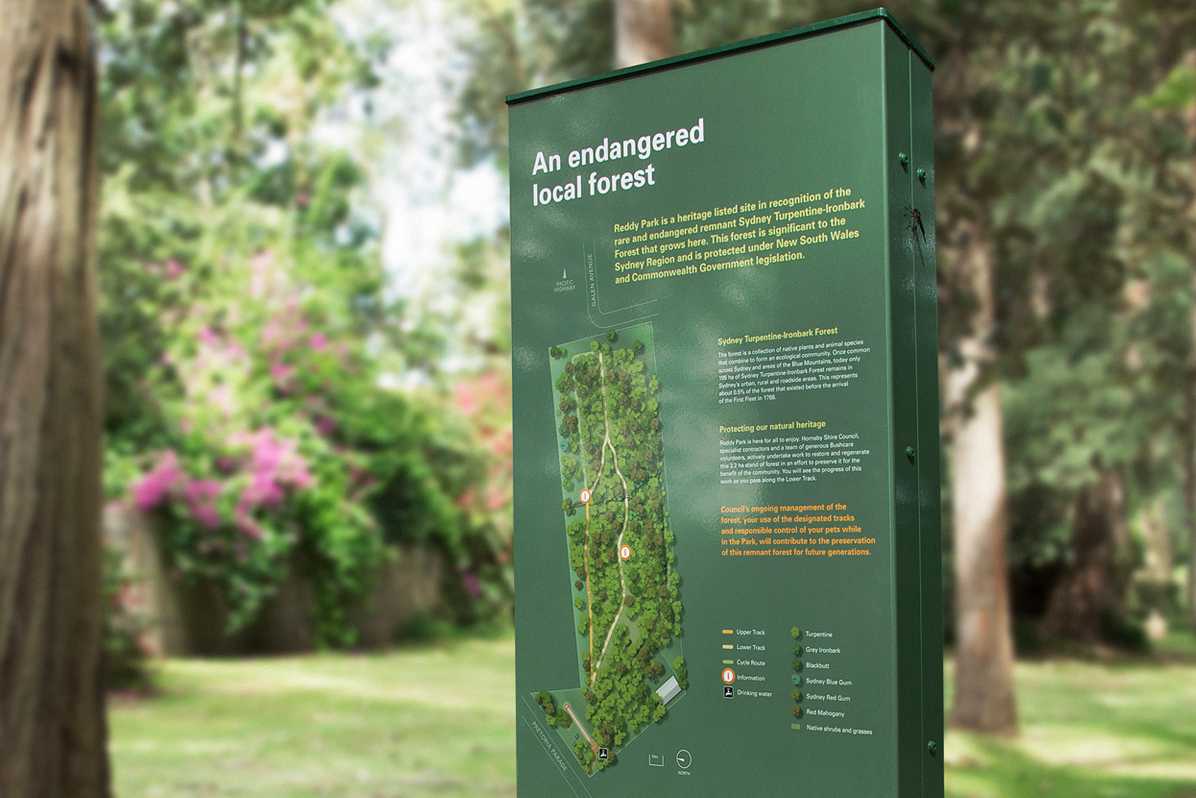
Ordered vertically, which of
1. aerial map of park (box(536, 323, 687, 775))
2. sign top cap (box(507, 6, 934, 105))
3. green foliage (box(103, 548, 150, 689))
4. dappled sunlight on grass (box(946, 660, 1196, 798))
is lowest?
dappled sunlight on grass (box(946, 660, 1196, 798))

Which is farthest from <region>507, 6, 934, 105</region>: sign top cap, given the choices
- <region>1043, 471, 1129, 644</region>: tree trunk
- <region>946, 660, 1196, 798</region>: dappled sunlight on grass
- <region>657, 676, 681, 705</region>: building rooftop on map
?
<region>1043, 471, 1129, 644</region>: tree trunk

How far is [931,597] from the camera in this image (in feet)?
7.72

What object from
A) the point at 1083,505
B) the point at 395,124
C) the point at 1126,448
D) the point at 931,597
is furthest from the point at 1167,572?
the point at 931,597

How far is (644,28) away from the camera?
5461 mm

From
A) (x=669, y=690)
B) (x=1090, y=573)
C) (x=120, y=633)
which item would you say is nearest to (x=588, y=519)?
(x=669, y=690)

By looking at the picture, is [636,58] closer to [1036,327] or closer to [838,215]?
[838,215]

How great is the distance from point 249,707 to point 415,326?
10.2 m

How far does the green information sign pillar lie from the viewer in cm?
228

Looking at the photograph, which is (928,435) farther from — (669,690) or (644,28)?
(644,28)

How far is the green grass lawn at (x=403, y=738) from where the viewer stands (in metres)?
8.53

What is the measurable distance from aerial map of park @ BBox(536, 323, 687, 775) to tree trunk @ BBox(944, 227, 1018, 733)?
8806mm

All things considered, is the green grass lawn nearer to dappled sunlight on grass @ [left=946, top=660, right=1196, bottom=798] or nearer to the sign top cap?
dappled sunlight on grass @ [left=946, top=660, right=1196, bottom=798]

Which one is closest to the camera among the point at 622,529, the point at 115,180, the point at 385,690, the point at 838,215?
the point at 838,215

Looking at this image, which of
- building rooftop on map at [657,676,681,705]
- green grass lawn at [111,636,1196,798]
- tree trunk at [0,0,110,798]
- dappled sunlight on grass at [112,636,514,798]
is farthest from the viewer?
green grass lawn at [111,636,1196,798]
